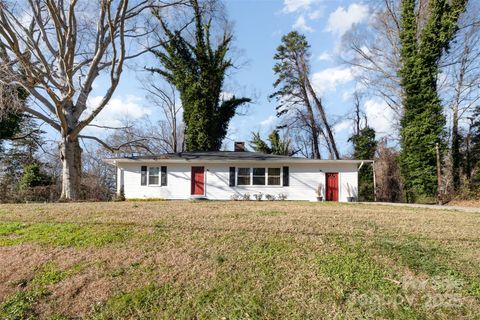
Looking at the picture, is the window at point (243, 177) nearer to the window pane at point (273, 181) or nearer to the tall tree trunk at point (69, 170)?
the window pane at point (273, 181)

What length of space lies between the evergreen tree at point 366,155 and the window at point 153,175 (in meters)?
14.0

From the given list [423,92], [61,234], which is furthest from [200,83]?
[61,234]

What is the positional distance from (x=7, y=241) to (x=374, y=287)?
645cm

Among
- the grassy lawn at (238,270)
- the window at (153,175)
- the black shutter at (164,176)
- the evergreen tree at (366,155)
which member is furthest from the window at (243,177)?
the grassy lawn at (238,270)

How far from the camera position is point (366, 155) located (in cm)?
2678

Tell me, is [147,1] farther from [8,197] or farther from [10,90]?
[8,197]

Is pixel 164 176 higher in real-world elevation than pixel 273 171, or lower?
lower

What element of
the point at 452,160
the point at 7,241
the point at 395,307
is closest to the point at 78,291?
the point at 7,241

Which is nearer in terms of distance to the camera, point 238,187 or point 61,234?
point 61,234

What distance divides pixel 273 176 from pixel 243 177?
65.2 inches

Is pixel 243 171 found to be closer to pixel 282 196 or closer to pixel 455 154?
pixel 282 196

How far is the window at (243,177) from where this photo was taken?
63.8 feet

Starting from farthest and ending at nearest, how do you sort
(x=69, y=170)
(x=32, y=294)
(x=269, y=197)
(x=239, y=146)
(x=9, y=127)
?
1. (x=239, y=146)
2. (x=9, y=127)
3. (x=269, y=197)
4. (x=69, y=170)
5. (x=32, y=294)

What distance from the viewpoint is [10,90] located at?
11867 mm
